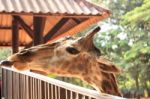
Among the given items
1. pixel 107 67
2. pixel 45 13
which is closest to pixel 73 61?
pixel 107 67

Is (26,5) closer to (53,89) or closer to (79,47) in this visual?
(53,89)

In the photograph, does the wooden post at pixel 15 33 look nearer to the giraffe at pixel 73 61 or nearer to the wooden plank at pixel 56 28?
the wooden plank at pixel 56 28

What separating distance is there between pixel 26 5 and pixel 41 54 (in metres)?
4.26

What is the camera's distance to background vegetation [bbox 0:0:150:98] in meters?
16.3

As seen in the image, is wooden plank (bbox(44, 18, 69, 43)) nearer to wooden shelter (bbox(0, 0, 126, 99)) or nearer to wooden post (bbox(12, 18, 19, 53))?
wooden shelter (bbox(0, 0, 126, 99))

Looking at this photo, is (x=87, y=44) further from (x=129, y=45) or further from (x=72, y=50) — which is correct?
(x=129, y=45)

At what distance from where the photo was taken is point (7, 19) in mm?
7840

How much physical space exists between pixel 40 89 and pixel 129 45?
50.7 ft

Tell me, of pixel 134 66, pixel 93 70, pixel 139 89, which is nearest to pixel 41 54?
pixel 93 70

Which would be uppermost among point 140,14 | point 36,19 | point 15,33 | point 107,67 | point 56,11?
point 140,14

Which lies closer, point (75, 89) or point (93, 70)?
point (93, 70)

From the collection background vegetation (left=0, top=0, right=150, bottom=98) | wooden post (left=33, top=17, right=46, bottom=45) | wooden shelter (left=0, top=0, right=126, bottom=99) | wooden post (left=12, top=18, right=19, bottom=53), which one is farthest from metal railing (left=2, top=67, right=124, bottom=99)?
background vegetation (left=0, top=0, right=150, bottom=98)

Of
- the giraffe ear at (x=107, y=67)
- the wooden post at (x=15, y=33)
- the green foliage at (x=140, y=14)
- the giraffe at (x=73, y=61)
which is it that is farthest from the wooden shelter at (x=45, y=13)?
the green foliage at (x=140, y=14)

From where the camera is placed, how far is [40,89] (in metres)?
3.13
